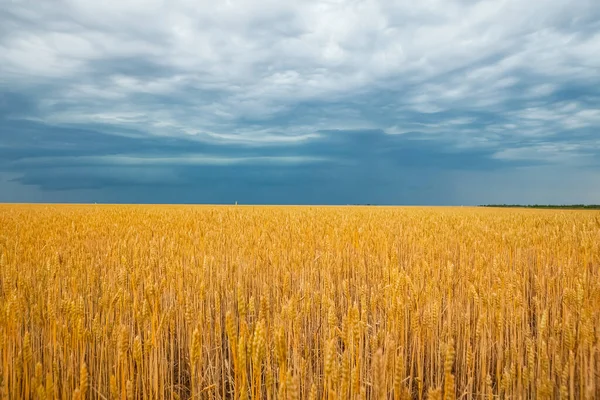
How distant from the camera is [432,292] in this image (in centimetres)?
363

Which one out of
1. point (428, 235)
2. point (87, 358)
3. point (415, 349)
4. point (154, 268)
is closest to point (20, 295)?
point (87, 358)

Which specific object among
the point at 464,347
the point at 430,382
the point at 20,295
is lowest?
the point at 430,382

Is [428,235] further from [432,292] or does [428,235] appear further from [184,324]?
[184,324]

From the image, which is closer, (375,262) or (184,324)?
(184,324)

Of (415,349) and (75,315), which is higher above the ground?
(75,315)

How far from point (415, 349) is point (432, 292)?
3.27 ft

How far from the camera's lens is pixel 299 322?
257cm

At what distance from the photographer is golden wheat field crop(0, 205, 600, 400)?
1.99 meters

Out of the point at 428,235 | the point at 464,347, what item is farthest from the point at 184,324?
the point at 428,235

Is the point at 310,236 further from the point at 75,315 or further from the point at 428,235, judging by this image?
the point at 75,315

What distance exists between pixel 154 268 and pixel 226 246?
5.20 ft

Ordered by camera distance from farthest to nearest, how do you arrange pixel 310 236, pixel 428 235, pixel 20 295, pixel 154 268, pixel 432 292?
pixel 428 235 < pixel 310 236 < pixel 154 268 < pixel 432 292 < pixel 20 295

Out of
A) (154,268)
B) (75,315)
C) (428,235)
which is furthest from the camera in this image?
(428,235)

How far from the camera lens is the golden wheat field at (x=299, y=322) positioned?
6.53ft
